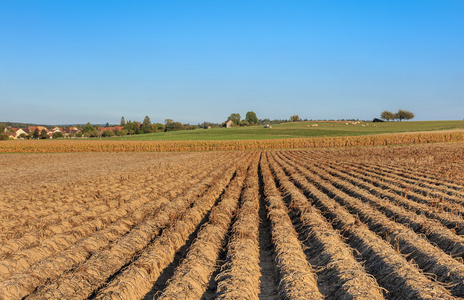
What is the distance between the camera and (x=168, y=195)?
14.2 m

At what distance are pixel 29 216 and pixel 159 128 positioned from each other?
130m

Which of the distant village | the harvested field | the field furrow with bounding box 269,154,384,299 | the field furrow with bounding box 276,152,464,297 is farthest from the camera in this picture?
the distant village

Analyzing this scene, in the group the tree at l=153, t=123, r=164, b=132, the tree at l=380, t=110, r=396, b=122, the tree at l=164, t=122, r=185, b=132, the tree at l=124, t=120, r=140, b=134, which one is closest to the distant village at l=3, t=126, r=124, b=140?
the tree at l=124, t=120, r=140, b=134

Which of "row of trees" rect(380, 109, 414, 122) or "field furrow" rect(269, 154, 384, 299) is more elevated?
"row of trees" rect(380, 109, 414, 122)

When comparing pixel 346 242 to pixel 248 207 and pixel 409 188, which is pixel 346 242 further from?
pixel 409 188

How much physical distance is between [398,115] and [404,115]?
194cm

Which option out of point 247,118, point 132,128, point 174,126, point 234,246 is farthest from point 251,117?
point 234,246

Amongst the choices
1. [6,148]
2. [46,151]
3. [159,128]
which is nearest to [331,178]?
[46,151]

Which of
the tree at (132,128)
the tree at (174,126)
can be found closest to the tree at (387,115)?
the tree at (174,126)

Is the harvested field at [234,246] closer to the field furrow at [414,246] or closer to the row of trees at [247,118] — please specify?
the field furrow at [414,246]

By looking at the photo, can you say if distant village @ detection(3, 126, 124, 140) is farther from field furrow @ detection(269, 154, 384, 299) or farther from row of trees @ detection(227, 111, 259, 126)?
field furrow @ detection(269, 154, 384, 299)

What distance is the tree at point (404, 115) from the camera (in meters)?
119

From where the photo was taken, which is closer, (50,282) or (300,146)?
(50,282)

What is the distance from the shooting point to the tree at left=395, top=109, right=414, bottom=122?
119 meters
